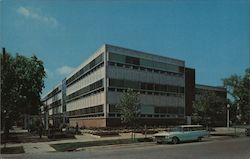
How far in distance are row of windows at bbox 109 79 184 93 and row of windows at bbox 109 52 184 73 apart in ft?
9.66

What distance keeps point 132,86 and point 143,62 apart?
16.4 ft

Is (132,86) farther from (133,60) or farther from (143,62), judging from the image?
(143,62)

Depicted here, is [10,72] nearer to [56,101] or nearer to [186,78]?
[186,78]

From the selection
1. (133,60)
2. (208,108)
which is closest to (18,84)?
(208,108)

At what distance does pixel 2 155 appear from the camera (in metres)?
22.4

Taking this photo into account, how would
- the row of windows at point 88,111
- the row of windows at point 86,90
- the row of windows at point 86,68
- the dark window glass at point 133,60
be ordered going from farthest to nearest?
the row of windows at point 86,68
the row of windows at point 86,90
the row of windows at point 88,111
the dark window glass at point 133,60

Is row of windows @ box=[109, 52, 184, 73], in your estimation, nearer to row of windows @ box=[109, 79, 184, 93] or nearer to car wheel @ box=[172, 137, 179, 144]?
row of windows @ box=[109, 79, 184, 93]

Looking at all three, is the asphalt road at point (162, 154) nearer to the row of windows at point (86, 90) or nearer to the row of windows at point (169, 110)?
the row of windows at point (86, 90)

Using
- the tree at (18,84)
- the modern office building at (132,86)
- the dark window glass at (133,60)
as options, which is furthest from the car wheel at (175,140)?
the dark window glass at (133,60)

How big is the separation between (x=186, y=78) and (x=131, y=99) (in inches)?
1586

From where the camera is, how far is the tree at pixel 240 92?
218 ft

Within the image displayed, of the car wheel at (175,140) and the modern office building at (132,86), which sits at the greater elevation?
the modern office building at (132,86)

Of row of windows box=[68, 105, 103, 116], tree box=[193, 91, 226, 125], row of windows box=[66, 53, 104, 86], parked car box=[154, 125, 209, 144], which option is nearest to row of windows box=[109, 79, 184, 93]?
row of windows box=[66, 53, 104, 86]

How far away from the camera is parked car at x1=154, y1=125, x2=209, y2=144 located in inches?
1219
